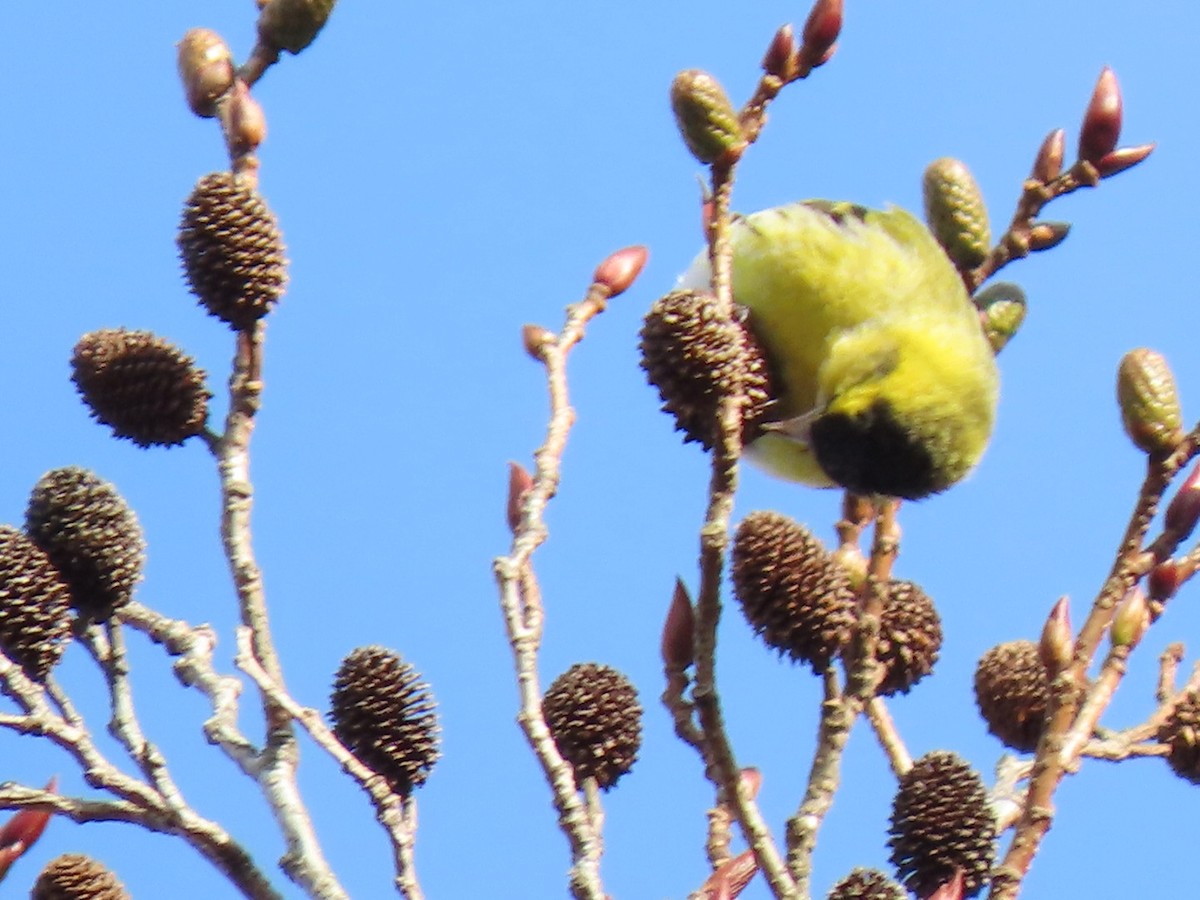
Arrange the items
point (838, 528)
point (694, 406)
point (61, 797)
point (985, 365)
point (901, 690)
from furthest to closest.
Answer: point (985, 365), point (838, 528), point (901, 690), point (694, 406), point (61, 797)

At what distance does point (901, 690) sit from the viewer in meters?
1.95

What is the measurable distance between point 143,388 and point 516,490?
46 cm

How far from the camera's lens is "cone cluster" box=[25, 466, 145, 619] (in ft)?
5.15

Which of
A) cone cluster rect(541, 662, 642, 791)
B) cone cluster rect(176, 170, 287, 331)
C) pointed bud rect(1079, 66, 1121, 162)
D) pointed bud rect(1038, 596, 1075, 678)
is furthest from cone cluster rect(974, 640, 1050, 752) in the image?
cone cluster rect(176, 170, 287, 331)

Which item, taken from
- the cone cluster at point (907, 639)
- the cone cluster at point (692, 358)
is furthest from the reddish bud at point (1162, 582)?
the cone cluster at point (692, 358)

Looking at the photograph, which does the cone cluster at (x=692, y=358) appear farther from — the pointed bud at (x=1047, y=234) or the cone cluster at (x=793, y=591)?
the pointed bud at (x=1047, y=234)

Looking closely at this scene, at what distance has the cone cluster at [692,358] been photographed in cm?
162

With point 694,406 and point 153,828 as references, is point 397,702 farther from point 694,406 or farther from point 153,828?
point 694,406

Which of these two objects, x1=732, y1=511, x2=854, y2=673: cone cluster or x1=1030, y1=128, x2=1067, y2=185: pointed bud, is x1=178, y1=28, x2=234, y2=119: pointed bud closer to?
x1=732, y1=511, x2=854, y2=673: cone cluster

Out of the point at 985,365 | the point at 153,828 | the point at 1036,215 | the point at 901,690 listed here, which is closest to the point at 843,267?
the point at 985,365

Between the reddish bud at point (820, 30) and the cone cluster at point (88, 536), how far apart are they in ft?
3.33

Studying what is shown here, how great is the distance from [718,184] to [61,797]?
3.20 feet

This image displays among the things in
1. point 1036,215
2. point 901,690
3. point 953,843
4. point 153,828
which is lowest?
point 153,828

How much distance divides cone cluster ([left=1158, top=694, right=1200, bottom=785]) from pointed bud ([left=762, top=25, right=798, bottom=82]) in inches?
37.1
